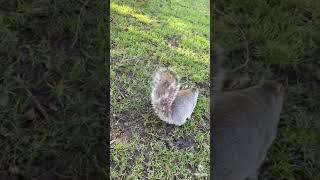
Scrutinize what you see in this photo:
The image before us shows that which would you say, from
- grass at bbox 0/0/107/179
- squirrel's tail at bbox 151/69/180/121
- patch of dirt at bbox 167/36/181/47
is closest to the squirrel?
squirrel's tail at bbox 151/69/180/121

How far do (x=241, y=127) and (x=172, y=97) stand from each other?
12.7 inches

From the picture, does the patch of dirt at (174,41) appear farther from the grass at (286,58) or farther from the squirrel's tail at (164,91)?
the grass at (286,58)

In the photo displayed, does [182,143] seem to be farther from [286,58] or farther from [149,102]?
[286,58]

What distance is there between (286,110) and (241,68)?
28 cm

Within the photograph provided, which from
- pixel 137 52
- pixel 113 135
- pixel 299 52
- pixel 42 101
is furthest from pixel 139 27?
pixel 299 52

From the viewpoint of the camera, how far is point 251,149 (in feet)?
5.90

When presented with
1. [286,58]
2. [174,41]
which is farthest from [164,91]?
[286,58]

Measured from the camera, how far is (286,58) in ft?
7.97

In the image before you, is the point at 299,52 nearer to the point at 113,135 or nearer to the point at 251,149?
the point at 251,149

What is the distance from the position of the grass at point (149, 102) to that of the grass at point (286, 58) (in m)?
0.71

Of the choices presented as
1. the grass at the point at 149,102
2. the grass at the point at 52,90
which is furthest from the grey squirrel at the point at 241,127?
the grass at the point at 52,90

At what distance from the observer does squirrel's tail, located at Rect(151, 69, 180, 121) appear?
1.49m

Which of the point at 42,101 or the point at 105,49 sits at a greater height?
the point at 105,49

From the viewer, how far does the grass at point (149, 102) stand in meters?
1.50
